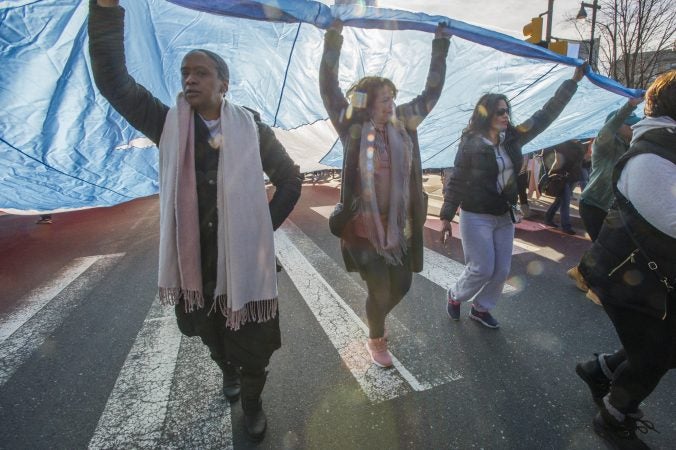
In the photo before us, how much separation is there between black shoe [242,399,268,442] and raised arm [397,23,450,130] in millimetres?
2132

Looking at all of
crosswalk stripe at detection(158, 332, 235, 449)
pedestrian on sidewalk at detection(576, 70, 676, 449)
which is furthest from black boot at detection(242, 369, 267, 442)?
pedestrian on sidewalk at detection(576, 70, 676, 449)

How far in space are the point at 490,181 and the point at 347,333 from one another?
185 centimetres

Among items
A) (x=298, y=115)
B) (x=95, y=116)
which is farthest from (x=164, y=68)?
(x=298, y=115)

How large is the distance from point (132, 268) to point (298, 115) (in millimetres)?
4012

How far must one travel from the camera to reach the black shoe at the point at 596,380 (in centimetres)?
236

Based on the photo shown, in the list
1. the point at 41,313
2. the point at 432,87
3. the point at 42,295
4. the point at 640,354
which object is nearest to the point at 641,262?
the point at 640,354

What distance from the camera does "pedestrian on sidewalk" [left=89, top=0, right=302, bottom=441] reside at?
6.31 ft

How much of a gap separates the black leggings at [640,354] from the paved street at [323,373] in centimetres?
36

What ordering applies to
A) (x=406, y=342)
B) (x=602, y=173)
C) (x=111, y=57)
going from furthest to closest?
(x=602, y=173), (x=406, y=342), (x=111, y=57)

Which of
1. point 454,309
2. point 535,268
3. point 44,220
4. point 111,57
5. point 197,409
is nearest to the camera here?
point 111,57

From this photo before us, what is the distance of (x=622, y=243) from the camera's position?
189 centimetres

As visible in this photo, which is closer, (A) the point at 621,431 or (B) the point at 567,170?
(A) the point at 621,431

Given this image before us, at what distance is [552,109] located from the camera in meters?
3.22

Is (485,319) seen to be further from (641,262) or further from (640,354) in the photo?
(641,262)
